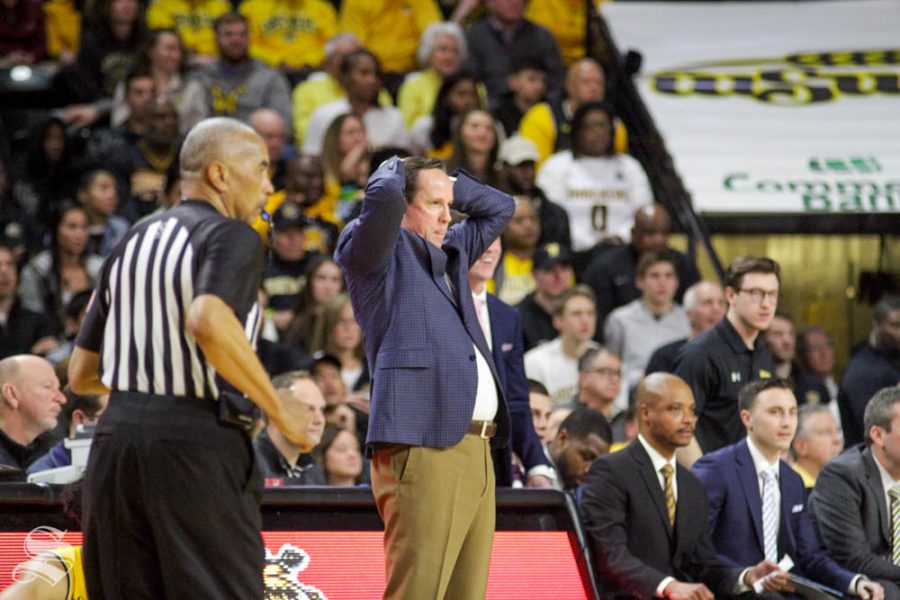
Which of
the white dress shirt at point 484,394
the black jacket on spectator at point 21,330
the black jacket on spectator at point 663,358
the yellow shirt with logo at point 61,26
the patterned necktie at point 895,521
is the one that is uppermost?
the yellow shirt with logo at point 61,26

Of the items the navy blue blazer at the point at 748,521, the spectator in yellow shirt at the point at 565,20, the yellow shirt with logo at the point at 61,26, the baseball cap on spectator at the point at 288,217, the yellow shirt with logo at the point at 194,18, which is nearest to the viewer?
the navy blue blazer at the point at 748,521

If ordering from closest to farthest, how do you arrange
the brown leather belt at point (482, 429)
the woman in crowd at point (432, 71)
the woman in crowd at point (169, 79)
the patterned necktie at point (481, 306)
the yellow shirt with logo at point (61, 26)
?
the brown leather belt at point (482, 429) < the patterned necktie at point (481, 306) < the woman in crowd at point (169, 79) < the woman in crowd at point (432, 71) < the yellow shirt with logo at point (61, 26)

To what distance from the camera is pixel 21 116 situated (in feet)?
38.2

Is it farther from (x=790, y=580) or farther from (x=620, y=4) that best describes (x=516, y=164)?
(x=790, y=580)

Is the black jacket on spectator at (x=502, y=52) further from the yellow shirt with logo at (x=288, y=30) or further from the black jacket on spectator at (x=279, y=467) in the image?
the black jacket on spectator at (x=279, y=467)

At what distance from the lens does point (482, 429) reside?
15.2 feet

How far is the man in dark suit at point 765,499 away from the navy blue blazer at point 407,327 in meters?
2.15

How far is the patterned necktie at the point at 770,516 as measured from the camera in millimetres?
6656

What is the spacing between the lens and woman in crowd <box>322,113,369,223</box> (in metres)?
10.5

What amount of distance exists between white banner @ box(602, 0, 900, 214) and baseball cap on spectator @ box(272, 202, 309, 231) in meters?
2.99

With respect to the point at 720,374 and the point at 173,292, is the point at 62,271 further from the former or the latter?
the point at 173,292

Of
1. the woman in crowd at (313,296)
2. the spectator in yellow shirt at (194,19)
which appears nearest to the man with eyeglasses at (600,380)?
the woman in crowd at (313,296)

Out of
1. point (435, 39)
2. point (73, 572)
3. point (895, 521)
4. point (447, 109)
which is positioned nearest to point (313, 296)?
point (447, 109)

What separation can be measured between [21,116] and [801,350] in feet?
19.2
